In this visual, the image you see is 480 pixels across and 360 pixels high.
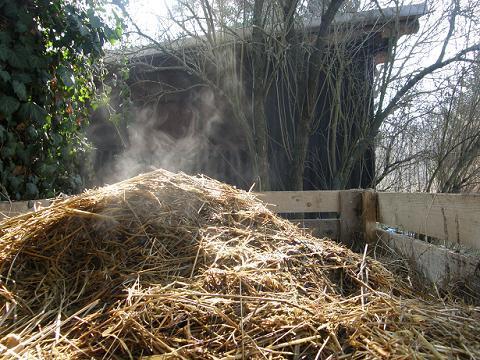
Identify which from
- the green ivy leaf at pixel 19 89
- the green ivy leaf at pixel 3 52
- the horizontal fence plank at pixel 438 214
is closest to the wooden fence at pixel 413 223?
the horizontal fence plank at pixel 438 214

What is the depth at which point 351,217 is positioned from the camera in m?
4.08

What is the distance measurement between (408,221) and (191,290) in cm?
213

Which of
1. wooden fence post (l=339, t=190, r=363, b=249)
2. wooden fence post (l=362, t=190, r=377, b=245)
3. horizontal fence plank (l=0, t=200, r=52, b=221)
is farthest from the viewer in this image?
wooden fence post (l=339, t=190, r=363, b=249)

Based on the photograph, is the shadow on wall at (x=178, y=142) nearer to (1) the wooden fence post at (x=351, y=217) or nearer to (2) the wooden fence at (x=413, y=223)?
(2) the wooden fence at (x=413, y=223)

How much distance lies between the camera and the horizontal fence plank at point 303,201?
4148mm

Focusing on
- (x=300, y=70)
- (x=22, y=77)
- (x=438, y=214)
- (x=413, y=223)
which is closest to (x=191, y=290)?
(x=438, y=214)

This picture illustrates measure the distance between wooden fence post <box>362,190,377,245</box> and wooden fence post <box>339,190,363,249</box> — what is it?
0.09 meters

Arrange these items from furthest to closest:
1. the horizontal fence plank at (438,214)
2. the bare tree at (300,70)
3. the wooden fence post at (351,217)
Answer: the bare tree at (300,70) < the wooden fence post at (351,217) < the horizontal fence plank at (438,214)

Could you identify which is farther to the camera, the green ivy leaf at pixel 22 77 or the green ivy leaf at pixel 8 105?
the green ivy leaf at pixel 22 77

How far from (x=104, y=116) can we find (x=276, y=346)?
731 cm

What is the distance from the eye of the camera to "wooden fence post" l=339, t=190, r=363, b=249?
13.3ft

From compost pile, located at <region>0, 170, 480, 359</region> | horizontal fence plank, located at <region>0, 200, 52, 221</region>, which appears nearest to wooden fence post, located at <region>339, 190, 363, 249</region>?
compost pile, located at <region>0, 170, 480, 359</region>

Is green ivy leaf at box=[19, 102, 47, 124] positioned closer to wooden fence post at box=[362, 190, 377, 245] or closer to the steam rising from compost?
wooden fence post at box=[362, 190, 377, 245]

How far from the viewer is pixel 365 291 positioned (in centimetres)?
193
